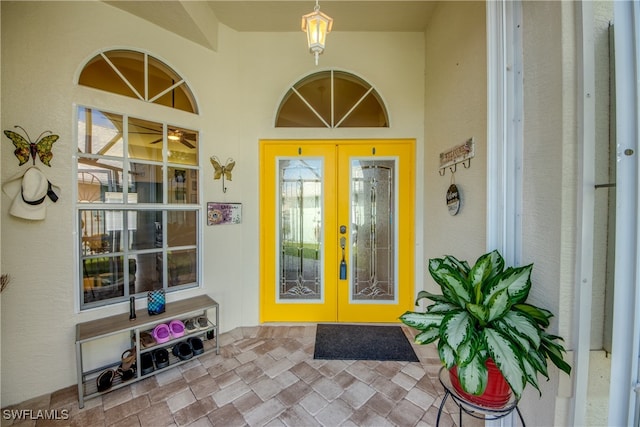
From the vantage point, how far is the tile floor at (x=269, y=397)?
1.51 meters

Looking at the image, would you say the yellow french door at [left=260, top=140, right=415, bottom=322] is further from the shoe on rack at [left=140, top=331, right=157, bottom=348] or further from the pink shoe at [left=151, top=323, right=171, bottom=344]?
the shoe on rack at [left=140, top=331, right=157, bottom=348]

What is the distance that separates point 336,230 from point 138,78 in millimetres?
2373

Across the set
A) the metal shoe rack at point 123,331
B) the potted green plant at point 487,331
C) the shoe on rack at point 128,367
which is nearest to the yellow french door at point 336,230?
the metal shoe rack at point 123,331

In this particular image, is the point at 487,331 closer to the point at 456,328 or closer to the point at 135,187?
the point at 456,328

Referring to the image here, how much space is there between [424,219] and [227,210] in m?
2.18

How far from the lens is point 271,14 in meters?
2.38

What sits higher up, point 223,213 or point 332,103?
point 332,103

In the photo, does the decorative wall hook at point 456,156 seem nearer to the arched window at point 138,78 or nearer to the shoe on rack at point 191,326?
the arched window at point 138,78

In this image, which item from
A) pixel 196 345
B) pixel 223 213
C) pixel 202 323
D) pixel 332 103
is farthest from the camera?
pixel 332 103

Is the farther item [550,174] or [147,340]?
[147,340]

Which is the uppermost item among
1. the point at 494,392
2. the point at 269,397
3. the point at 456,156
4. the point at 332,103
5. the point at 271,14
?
the point at 271,14

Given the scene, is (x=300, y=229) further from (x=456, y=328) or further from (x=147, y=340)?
(x=456, y=328)

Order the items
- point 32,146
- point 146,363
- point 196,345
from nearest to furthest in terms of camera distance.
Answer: point 32,146, point 146,363, point 196,345

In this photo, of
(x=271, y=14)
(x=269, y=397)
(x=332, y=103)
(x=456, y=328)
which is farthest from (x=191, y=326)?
(x=271, y=14)
